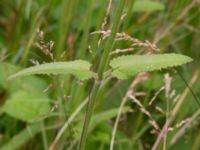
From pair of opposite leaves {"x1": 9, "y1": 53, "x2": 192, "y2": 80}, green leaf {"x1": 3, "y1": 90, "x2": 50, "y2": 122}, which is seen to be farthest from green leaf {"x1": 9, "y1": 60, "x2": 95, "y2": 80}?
green leaf {"x1": 3, "y1": 90, "x2": 50, "y2": 122}

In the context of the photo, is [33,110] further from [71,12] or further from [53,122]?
[71,12]

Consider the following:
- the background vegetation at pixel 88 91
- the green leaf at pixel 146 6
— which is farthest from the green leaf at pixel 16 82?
the green leaf at pixel 146 6

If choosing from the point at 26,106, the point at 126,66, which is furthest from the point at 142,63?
the point at 26,106

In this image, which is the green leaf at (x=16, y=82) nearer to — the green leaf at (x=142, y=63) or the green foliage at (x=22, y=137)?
the green foliage at (x=22, y=137)

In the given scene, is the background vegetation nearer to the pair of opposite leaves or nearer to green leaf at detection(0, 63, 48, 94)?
green leaf at detection(0, 63, 48, 94)

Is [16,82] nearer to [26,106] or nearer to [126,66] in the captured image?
[26,106]

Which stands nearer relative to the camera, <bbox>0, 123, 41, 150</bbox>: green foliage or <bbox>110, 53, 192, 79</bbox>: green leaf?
<bbox>110, 53, 192, 79</bbox>: green leaf
